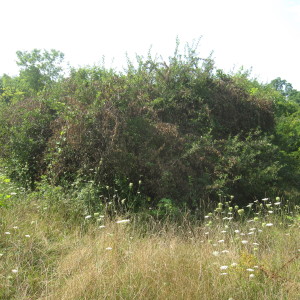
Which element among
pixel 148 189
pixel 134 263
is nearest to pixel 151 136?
pixel 148 189

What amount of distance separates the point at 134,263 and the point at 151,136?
11.9ft

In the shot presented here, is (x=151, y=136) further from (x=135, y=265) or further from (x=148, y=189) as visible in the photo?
(x=135, y=265)

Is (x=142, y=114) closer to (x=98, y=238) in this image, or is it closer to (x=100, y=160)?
(x=100, y=160)

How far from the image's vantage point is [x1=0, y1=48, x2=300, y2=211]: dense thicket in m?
6.50

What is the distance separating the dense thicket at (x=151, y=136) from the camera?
6496mm

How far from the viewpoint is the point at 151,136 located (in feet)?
22.5

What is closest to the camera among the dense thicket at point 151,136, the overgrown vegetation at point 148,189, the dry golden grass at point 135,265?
the dry golden grass at point 135,265

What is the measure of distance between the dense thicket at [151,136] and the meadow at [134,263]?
1.38m

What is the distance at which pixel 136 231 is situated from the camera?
4906 mm

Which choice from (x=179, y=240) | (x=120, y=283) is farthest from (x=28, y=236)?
(x=179, y=240)

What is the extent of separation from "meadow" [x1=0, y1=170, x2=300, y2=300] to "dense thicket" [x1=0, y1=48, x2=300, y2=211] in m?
1.38

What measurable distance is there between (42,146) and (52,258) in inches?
157

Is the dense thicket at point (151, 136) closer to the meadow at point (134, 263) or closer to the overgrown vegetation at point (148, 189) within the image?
the overgrown vegetation at point (148, 189)

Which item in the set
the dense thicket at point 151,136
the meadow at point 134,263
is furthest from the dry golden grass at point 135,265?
the dense thicket at point 151,136
